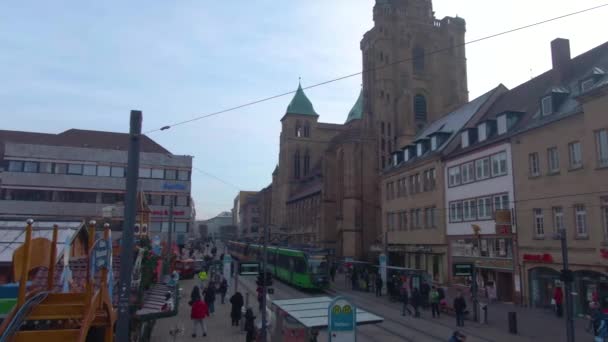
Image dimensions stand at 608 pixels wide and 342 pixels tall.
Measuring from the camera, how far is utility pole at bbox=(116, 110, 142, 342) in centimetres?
951

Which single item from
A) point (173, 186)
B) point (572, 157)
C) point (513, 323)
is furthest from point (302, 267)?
point (173, 186)

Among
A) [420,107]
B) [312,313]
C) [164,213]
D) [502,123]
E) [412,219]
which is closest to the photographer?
[312,313]

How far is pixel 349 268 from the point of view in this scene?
45.2m

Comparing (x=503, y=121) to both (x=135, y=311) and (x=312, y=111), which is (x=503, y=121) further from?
(x=312, y=111)

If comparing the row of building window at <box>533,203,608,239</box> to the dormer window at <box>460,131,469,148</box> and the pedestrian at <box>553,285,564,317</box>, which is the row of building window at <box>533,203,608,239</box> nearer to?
the pedestrian at <box>553,285,564,317</box>

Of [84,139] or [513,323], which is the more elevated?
[84,139]

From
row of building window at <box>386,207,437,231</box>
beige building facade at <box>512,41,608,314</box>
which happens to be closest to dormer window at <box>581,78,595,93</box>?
beige building facade at <box>512,41,608,314</box>

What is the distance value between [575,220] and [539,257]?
318cm

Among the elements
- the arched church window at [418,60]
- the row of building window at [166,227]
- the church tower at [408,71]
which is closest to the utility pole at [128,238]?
the row of building window at [166,227]

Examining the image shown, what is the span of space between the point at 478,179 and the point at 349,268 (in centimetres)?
1620

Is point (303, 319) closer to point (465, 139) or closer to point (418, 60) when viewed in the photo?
point (465, 139)

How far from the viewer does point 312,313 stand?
1340 cm

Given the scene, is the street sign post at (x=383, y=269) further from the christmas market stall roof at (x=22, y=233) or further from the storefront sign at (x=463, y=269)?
the christmas market stall roof at (x=22, y=233)

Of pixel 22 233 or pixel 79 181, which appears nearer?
pixel 22 233
